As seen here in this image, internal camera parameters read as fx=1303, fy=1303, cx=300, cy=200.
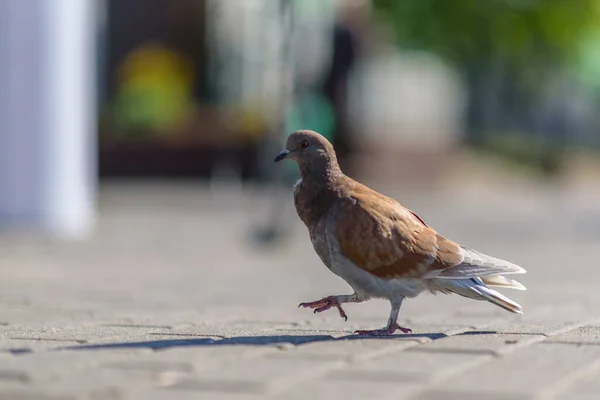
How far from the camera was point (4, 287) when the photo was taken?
9398 mm

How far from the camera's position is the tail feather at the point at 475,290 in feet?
18.6

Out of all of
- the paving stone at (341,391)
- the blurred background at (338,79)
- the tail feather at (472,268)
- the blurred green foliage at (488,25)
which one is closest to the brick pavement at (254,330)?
the paving stone at (341,391)

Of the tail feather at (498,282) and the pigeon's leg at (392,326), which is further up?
the tail feather at (498,282)

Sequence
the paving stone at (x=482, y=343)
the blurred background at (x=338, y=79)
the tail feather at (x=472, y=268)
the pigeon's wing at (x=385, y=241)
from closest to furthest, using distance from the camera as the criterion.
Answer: the paving stone at (x=482, y=343) < the pigeon's wing at (x=385, y=241) < the tail feather at (x=472, y=268) < the blurred background at (x=338, y=79)

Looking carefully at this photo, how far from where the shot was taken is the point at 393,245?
5.46 m

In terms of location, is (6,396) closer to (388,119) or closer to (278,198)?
(278,198)

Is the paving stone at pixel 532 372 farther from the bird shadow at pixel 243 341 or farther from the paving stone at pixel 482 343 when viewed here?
the bird shadow at pixel 243 341

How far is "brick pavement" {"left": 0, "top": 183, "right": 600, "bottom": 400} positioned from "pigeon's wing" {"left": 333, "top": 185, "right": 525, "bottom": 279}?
0.30 metres

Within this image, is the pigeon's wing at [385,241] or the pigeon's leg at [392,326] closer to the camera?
the pigeon's wing at [385,241]

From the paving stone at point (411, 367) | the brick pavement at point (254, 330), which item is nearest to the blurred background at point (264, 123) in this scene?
the brick pavement at point (254, 330)

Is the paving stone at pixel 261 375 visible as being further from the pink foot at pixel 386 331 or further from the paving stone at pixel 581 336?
the paving stone at pixel 581 336

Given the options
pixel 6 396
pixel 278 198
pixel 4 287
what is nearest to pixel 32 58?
pixel 278 198

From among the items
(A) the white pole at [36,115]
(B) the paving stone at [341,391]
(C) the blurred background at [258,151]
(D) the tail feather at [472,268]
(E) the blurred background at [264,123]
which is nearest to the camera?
(B) the paving stone at [341,391]

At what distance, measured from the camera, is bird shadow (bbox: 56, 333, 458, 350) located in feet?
17.0
